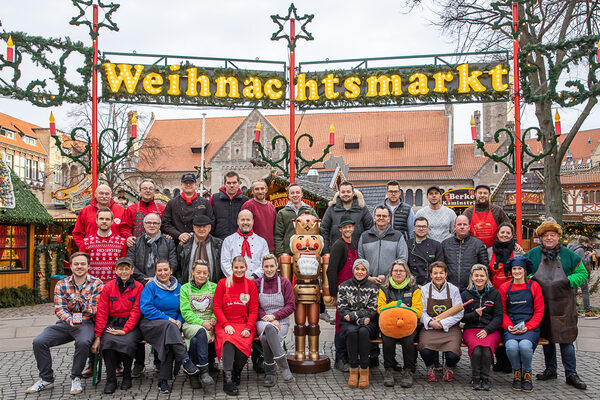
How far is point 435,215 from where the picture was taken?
7.26 meters

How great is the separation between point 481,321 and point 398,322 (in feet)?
3.23

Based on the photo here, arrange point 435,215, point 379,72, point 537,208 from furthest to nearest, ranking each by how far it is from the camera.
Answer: point 537,208, point 379,72, point 435,215

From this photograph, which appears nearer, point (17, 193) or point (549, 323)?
point (549, 323)

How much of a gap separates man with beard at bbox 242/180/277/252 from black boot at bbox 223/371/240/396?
1947 mm

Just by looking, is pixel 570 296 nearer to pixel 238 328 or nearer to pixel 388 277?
pixel 388 277

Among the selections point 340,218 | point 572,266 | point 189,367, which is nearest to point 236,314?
point 189,367

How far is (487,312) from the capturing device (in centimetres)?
611

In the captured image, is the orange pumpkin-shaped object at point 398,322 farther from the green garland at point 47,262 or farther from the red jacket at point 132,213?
the green garland at point 47,262

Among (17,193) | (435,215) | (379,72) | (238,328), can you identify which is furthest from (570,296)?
(17,193)

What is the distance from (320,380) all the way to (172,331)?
1780 millimetres

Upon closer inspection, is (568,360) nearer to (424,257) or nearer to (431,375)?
(431,375)

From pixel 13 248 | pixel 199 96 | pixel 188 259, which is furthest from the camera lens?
pixel 13 248

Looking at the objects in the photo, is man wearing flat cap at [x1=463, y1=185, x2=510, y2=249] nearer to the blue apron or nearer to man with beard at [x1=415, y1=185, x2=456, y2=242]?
man with beard at [x1=415, y1=185, x2=456, y2=242]

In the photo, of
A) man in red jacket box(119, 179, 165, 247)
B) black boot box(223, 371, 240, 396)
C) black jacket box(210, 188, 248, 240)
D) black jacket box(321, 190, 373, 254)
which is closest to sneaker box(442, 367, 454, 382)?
black jacket box(321, 190, 373, 254)
